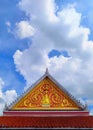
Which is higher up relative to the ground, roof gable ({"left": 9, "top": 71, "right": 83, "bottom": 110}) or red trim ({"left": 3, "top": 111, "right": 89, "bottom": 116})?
roof gable ({"left": 9, "top": 71, "right": 83, "bottom": 110})

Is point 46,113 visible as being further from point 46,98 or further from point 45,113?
point 46,98

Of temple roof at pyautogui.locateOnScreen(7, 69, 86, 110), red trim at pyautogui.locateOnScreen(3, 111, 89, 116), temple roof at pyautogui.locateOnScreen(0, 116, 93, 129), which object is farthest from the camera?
temple roof at pyautogui.locateOnScreen(7, 69, 86, 110)

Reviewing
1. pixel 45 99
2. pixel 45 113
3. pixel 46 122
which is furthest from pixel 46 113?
pixel 46 122

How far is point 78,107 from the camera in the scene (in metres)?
26.2

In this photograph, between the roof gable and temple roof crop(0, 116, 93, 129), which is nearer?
temple roof crop(0, 116, 93, 129)

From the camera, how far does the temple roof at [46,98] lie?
26.2 m

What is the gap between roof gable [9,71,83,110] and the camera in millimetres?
26234

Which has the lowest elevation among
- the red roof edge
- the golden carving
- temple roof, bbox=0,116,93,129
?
temple roof, bbox=0,116,93,129

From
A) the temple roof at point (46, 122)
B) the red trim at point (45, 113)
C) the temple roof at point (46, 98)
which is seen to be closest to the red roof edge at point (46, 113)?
the red trim at point (45, 113)

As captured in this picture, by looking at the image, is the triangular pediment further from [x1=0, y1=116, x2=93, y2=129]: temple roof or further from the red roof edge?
[x1=0, y1=116, x2=93, y2=129]: temple roof

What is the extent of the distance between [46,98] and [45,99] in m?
0.13

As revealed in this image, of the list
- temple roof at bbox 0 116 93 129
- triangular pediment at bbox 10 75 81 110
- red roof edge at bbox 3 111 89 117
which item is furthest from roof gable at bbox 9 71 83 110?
temple roof at bbox 0 116 93 129

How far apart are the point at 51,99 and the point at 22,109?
2292 millimetres

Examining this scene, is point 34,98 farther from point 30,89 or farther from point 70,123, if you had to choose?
point 70,123
